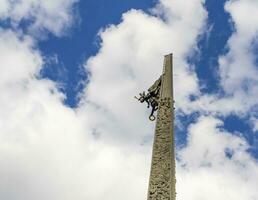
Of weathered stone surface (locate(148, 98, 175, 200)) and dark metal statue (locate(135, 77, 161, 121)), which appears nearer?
weathered stone surface (locate(148, 98, 175, 200))

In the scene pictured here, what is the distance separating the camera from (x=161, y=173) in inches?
718

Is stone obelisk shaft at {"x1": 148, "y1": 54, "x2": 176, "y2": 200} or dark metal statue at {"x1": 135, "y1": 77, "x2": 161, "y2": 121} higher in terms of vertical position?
dark metal statue at {"x1": 135, "y1": 77, "x2": 161, "y2": 121}

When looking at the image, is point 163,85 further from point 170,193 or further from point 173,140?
point 170,193

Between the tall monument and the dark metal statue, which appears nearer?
the tall monument

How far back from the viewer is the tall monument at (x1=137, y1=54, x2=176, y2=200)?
59.1 ft

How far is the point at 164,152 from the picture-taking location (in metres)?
18.7

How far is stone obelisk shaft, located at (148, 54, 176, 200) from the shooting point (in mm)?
17984

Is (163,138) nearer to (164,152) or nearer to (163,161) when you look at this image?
(164,152)

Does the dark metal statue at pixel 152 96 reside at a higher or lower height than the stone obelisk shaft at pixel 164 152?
higher

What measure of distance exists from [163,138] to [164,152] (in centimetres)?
53

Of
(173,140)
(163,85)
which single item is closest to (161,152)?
(173,140)

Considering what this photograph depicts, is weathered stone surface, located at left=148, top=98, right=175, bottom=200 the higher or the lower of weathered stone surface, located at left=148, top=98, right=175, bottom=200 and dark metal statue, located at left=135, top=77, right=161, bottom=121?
the lower

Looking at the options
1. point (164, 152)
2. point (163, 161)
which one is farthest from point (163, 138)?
point (163, 161)

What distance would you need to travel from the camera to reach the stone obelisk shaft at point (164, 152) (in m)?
18.0
